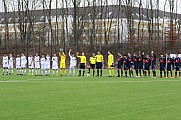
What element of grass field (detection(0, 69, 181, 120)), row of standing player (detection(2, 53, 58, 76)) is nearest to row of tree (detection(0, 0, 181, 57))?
row of standing player (detection(2, 53, 58, 76))

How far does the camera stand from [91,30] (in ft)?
236

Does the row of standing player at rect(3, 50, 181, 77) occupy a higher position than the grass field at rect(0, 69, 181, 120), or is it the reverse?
the row of standing player at rect(3, 50, 181, 77)

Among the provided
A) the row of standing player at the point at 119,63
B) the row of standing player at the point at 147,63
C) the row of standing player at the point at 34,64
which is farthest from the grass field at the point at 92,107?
the row of standing player at the point at 34,64

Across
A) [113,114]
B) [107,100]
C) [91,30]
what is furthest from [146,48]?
[113,114]

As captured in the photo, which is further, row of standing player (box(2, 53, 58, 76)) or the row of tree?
the row of tree

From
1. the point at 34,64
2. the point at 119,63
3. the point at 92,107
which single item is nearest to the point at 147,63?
the point at 119,63

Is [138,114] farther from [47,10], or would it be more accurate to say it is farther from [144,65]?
[47,10]

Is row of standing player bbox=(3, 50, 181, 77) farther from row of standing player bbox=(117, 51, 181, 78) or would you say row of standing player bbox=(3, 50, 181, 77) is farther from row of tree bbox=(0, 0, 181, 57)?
row of tree bbox=(0, 0, 181, 57)

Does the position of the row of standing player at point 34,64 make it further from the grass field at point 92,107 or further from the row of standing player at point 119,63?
the grass field at point 92,107

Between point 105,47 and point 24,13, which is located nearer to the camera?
point 105,47

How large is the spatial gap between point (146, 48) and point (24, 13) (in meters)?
27.3

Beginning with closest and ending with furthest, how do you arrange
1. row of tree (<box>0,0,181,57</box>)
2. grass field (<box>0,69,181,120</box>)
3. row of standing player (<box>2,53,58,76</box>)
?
grass field (<box>0,69,181,120</box>), row of standing player (<box>2,53,58,76</box>), row of tree (<box>0,0,181,57</box>)

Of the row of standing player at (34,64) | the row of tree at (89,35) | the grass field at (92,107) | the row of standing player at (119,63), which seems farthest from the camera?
the row of tree at (89,35)

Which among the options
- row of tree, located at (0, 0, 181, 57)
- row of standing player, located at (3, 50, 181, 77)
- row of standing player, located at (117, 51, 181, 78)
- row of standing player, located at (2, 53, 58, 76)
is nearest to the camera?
row of standing player, located at (117, 51, 181, 78)
